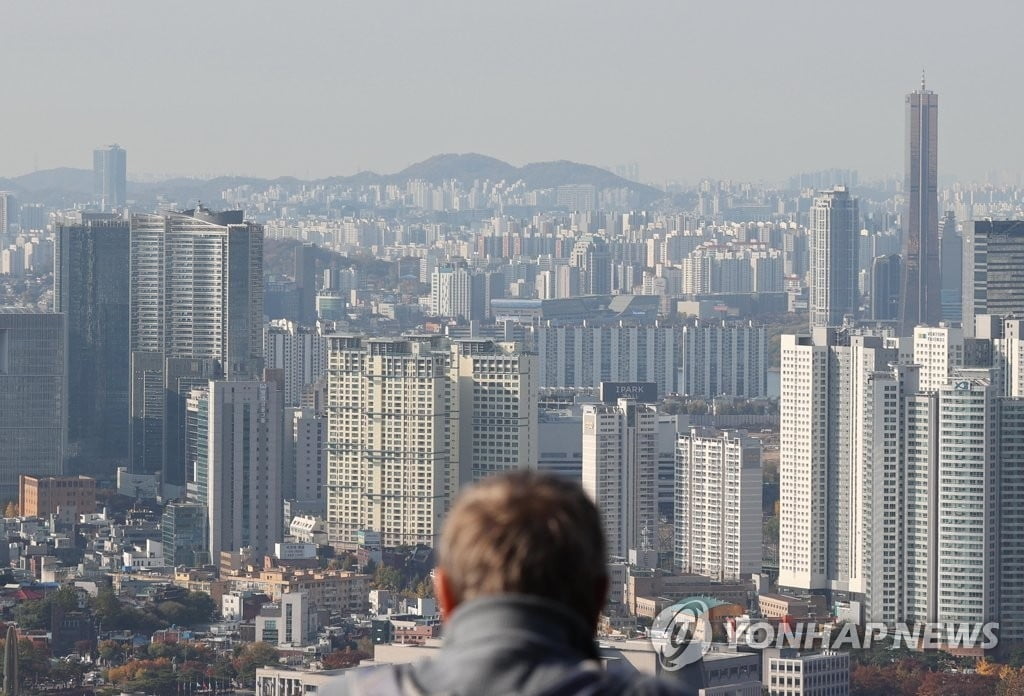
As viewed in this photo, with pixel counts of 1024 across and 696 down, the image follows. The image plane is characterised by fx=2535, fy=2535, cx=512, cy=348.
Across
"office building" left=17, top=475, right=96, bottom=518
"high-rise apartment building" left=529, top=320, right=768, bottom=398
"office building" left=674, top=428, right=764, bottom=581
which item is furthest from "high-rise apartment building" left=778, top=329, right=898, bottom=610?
"high-rise apartment building" left=529, top=320, right=768, bottom=398

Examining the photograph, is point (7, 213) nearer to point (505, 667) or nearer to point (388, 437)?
point (388, 437)

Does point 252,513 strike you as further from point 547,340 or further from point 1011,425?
point 547,340

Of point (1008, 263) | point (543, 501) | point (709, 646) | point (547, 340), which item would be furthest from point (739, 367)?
point (543, 501)

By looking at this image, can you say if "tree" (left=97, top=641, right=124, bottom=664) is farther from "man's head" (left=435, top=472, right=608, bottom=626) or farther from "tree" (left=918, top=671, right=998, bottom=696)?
"man's head" (left=435, top=472, right=608, bottom=626)

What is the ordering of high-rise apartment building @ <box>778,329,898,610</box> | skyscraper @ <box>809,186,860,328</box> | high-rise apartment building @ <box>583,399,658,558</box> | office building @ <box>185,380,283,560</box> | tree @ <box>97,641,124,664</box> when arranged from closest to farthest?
tree @ <box>97,641,124,664</box> → high-rise apartment building @ <box>778,329,898,610</box> → high-rise apartment building @ <box>583,399,658,558</box> → office building @ <box>185,380,283,560</box> → skyscraper @ <box>809,186,860,328</box>

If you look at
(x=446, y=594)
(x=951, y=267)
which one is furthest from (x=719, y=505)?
(x=951, y=267)

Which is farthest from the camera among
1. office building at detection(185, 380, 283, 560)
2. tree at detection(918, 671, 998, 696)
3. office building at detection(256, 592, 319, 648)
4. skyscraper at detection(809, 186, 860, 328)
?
skyscraper at detection(809, 186, 860, 328)

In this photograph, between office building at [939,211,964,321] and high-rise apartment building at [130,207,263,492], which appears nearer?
high-rise apartment building at [130,207,263,492]
